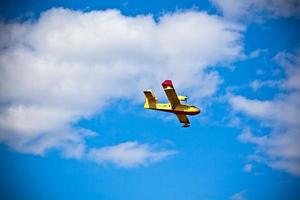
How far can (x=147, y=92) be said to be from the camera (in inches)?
3848

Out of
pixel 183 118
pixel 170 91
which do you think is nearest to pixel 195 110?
pixel 170 91

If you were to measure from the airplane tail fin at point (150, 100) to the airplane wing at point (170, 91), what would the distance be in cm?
402

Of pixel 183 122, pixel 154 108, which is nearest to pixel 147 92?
pixel 154 108

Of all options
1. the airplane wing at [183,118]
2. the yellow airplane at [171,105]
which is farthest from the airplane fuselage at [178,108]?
the airplane wing at [183,118]

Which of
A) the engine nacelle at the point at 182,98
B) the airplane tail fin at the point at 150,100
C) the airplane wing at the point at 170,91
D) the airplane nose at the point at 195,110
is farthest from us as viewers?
the airplane tail fin at the point at 150,100

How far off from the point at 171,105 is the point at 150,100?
421 cm

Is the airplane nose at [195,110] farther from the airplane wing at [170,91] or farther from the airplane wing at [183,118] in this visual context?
the airplane wing at [183,118]

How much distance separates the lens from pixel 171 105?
96812 millimetres

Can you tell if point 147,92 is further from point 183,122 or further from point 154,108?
point 183,122

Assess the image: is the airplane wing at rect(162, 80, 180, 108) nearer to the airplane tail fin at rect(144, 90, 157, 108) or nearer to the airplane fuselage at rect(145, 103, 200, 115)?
the airplane fuselage at rect(145, 103, 200, 115)

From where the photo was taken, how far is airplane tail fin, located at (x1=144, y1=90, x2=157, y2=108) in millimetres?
97875

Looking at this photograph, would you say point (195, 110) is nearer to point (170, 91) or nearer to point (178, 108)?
point (178, 108)

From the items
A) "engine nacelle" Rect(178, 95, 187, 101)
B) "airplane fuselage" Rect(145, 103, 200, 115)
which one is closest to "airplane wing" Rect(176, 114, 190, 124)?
"airplane fuselage" Rect(145, 103, 200, 115)

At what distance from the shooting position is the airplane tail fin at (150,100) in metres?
97.9
